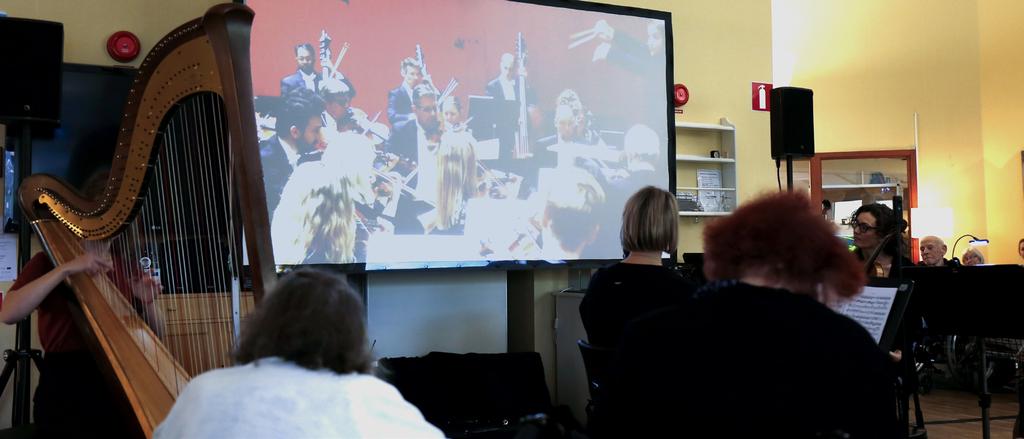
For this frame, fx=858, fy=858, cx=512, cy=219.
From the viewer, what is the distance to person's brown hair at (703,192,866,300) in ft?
5.14

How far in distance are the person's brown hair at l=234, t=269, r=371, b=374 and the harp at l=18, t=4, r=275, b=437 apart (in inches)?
10.1

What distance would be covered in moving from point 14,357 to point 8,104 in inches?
40.3

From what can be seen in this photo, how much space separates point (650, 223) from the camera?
2961 mm

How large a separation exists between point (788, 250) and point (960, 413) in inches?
189

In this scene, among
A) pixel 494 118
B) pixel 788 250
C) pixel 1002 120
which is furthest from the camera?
pixel 1002 120

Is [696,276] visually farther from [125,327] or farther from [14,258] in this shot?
[14,258]

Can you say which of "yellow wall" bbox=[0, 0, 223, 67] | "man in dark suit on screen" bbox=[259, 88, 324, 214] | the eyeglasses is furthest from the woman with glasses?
"yellow wall" bbox=[0, 0, 223, 67]

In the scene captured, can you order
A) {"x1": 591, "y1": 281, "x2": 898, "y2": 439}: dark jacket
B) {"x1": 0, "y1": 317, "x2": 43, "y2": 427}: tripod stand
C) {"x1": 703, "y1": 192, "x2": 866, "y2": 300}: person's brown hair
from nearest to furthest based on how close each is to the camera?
{"x1": 591, "y1": 281, "x2": 898, "y2": 439}: dark jacket < {"x1": 703, "y1": 192, "x2": 866, "y2": 300}: person's brown hair < {"x1": 0, "y1": 317, "x2": 43, "y2": 427}: tripod stand

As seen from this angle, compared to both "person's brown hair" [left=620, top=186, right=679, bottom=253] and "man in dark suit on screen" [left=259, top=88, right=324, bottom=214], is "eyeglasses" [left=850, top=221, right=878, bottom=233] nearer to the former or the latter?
"person's brown hair" [left=620, top=186, right=679, bottom=253]

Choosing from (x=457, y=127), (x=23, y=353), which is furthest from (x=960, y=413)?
(x=23, y=353)

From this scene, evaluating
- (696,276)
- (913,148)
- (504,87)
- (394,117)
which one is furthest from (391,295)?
(913,148)

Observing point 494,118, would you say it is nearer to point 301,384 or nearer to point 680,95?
point 680,95

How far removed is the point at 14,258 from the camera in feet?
13.0

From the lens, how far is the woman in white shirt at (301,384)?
1.20m
